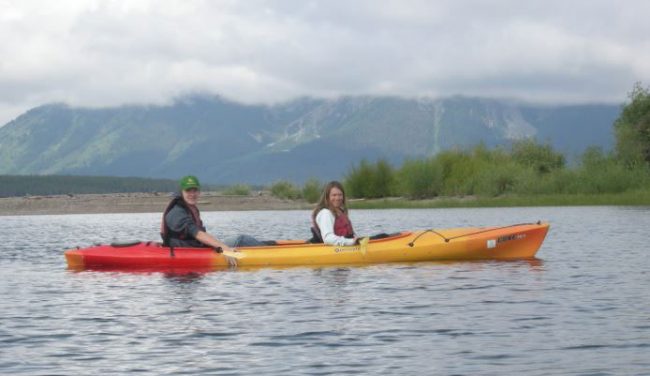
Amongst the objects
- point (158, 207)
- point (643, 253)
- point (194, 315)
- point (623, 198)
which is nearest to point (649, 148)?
point (623, 198)

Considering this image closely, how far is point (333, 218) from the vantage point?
854 inches

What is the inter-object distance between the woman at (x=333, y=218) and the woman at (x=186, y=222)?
1.81 meters

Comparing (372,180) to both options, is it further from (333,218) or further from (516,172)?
(333,218)

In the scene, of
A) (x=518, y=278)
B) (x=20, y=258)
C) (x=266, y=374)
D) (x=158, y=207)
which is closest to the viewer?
(x=266, y=374)

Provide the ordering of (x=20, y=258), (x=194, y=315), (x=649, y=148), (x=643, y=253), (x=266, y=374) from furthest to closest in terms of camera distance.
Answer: (x=649, y=148), (x=20, y=258), (x=643, y=253), (x=194, y=315), (x=266, y=374)

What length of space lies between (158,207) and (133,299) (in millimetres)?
72453

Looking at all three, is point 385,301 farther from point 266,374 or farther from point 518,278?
point 266,374

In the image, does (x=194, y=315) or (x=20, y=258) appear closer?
(x=194, y=315)

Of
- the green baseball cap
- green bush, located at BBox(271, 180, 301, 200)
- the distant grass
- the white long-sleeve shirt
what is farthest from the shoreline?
the green baseball cap

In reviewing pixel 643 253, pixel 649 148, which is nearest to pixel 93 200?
pixel 649 148

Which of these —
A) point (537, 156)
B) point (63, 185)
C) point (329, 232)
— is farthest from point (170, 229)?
point (63, 185)

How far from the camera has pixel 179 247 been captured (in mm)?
22078

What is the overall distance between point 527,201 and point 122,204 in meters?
35.2

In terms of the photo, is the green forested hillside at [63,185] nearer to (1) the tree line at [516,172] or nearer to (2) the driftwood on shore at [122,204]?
(2) the driftwood on shore at [122,204]
